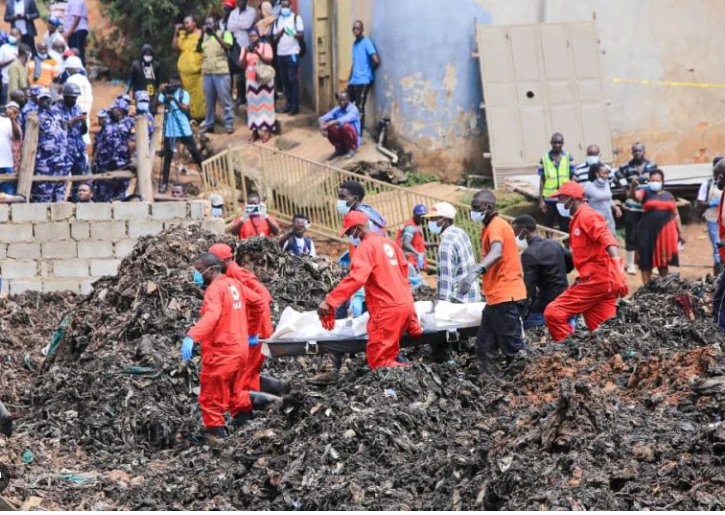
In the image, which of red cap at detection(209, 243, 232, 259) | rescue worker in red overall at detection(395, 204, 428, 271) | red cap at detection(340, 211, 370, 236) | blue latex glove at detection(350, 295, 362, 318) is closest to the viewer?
red cap at detection(340, 211, 370, 236)

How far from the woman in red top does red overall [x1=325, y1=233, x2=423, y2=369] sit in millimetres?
6950

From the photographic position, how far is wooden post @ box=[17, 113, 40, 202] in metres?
19.0

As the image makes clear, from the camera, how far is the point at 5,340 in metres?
17.4

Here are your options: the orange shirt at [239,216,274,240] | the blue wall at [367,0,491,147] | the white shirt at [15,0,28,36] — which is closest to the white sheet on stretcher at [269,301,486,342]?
the orange shirt at [239,216,274,240]

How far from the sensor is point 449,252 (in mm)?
13922

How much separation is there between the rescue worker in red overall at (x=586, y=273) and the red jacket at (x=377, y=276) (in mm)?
1815

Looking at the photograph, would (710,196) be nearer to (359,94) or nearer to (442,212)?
(442,212)

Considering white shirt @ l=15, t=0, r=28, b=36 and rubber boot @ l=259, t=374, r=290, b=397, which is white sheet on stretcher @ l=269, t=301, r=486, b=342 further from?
white shirt @ l=15, t=0, r=28, b=36

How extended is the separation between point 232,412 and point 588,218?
3644mm

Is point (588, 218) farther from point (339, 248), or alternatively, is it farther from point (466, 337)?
point (339, 248)

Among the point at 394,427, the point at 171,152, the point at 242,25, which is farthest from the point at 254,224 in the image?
the point at 394,427

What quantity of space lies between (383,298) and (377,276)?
19 cm

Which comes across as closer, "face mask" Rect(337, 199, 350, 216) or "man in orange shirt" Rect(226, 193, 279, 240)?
"face mask" Rect(337, 199, 350, 216)

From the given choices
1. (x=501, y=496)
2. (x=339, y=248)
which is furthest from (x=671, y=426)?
(x=339, y=248)
